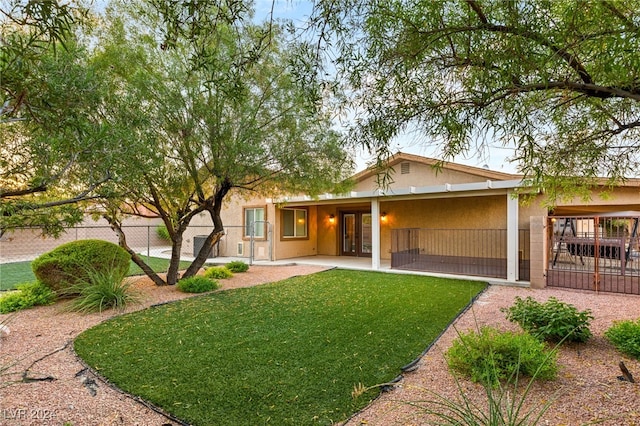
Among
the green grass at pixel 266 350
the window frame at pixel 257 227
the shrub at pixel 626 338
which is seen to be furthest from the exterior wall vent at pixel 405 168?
the shrub at pixel 626 338

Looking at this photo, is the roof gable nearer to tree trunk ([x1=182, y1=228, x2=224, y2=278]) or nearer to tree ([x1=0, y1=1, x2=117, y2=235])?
tree trunk ([x1=182, y1=228, x2=224, y2=278])

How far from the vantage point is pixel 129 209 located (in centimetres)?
716

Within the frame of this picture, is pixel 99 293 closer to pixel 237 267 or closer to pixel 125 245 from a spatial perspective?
pixel 125 245

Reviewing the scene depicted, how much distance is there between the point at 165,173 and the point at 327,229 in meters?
9.22

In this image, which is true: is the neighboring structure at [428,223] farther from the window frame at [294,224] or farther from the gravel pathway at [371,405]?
the gravel pathway at [371,405]

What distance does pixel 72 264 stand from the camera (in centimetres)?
594

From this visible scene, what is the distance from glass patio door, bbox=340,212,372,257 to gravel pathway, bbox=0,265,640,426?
8.91 m

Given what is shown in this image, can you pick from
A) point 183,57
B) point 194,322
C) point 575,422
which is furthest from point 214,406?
point 183,57

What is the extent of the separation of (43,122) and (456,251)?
11.2 metres

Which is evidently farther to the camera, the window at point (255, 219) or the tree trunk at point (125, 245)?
the window at point (255, 219)

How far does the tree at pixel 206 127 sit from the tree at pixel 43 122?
1596 millimetres

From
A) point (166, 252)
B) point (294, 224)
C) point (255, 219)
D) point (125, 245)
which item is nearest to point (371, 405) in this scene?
point (125, 245)

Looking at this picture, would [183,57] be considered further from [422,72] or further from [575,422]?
[575,422]

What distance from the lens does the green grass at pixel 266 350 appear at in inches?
109
